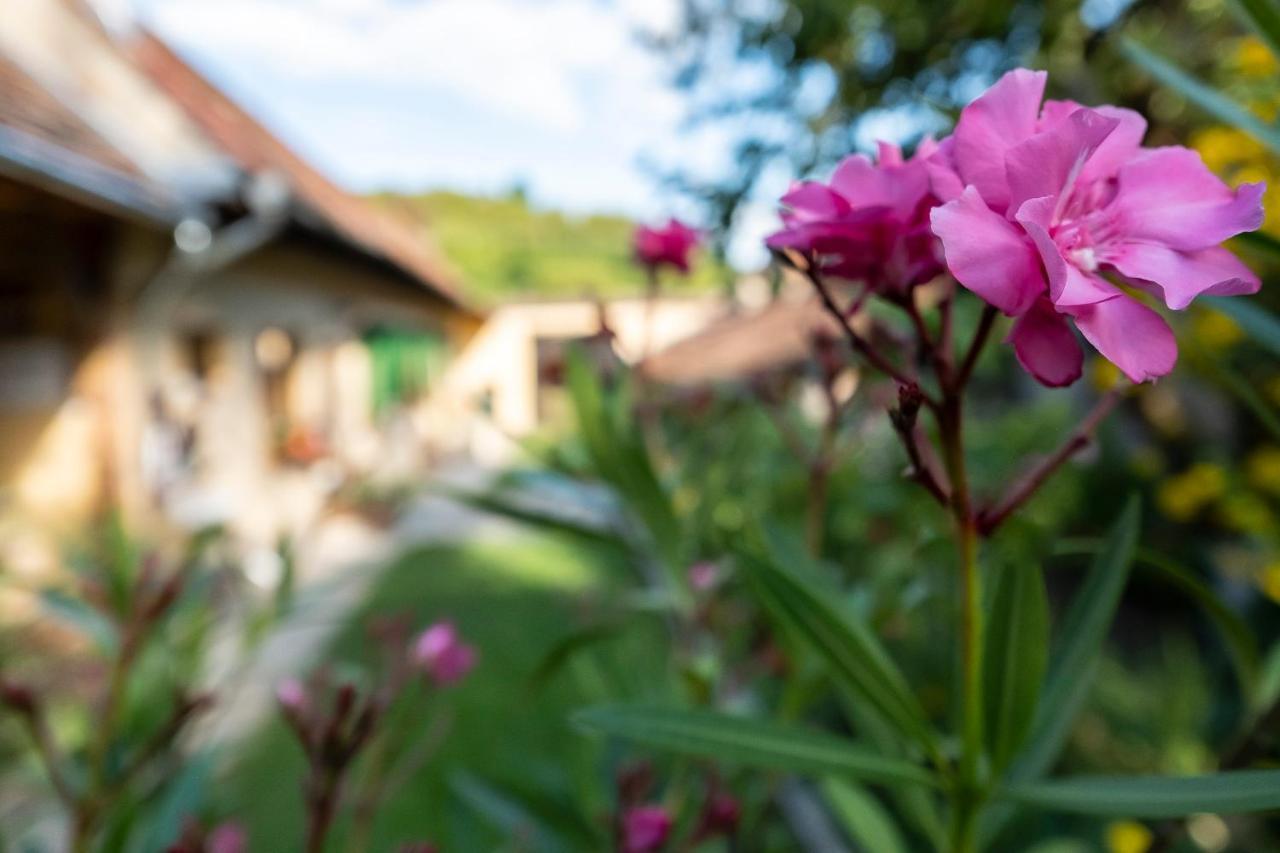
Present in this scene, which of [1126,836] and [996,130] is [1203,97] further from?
[1126,836]

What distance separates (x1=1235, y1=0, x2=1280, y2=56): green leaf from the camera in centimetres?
54

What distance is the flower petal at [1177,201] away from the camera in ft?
1.16

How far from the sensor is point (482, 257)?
1988 centimetres

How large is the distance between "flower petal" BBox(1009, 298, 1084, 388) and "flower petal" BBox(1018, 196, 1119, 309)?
22 mm

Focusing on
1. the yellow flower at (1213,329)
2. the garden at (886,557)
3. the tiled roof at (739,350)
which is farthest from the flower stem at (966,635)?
the tiled roof at (739,350)

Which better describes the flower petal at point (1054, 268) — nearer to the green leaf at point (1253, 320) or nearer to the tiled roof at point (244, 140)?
the green leaf at point (1253, 320)

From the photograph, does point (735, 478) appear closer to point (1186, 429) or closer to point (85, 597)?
point (85, 597)

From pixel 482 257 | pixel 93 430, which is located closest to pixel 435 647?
pixel 93 430

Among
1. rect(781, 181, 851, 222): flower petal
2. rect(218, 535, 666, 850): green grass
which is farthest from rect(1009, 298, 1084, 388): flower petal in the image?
rect(218, 535, 666, 850): green grass

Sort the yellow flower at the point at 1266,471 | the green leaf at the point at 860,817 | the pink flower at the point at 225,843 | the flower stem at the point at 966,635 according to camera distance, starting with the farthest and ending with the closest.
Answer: the yellow flower at the point at 1266,471 < the green leaf at the point at 860,817 < the pink flower at the point at 225,843 < the flower stem at the point at 966,635

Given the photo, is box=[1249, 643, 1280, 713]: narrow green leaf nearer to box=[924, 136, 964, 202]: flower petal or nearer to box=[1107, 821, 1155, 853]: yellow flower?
box=[924, 136, 964, 202]: flower petal

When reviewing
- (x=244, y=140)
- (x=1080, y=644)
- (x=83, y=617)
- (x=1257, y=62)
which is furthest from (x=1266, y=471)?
(x=244, y=140)

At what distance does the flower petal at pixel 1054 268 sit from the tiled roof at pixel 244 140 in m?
4.63

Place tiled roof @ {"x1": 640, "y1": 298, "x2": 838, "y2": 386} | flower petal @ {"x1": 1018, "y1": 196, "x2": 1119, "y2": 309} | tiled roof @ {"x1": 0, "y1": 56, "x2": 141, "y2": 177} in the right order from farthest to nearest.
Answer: tiled roof @ {"x1": 640, "y1": 298, "x2": 838, "y2": 386} → tiled roof @ {"x1": 0, "y1": 56, "x2": 141, "y2": 177} → flower petal @ {"x1": 1018, "y1": 196, "x2": 1119, "y2": 309}
